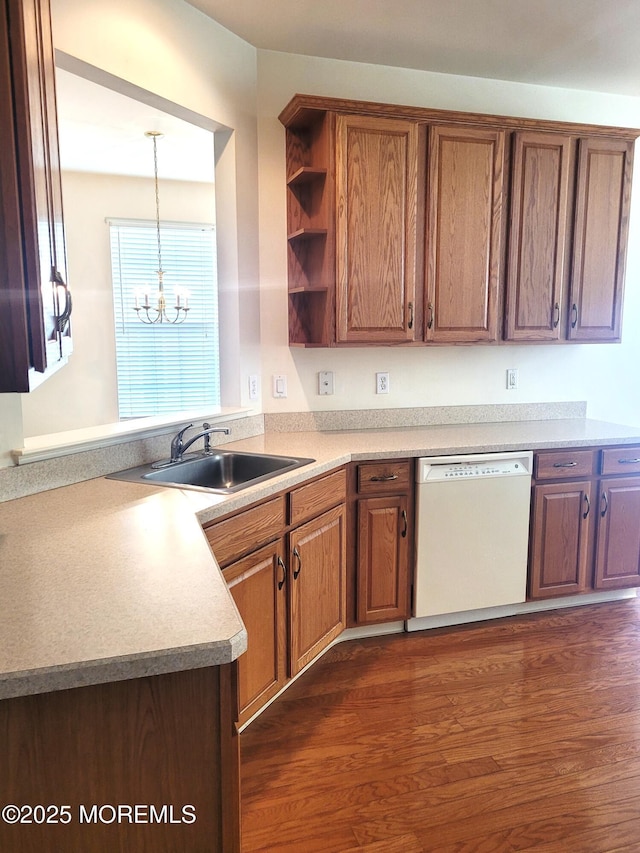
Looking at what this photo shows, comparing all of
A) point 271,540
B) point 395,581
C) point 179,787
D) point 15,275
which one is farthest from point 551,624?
point 15,275

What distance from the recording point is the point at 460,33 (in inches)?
107

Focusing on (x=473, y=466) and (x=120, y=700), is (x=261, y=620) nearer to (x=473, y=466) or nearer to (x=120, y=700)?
(x=120, y=700)

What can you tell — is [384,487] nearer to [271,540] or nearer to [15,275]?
[271,540]

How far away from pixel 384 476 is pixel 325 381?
2.32 feet

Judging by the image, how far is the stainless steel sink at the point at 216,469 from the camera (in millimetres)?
2254

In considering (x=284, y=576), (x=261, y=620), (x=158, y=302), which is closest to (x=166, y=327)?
(x=158, y=302)

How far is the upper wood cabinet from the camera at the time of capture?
2.74 m

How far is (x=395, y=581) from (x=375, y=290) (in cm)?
134

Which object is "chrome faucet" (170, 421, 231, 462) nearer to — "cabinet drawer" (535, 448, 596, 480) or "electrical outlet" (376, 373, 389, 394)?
"electrical outlet" (376, 373, 389, 394)

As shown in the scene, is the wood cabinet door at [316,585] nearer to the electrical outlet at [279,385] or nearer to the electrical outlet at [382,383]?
the electrical outlet at [279,385]

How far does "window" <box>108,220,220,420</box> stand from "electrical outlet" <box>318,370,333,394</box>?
212 cm

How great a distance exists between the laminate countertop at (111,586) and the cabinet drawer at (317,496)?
6 cm

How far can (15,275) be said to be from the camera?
1060 mm

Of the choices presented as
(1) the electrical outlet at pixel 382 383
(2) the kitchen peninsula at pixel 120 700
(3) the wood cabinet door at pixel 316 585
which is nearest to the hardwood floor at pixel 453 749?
(3) the wood cabinet door at pixel 316 585
